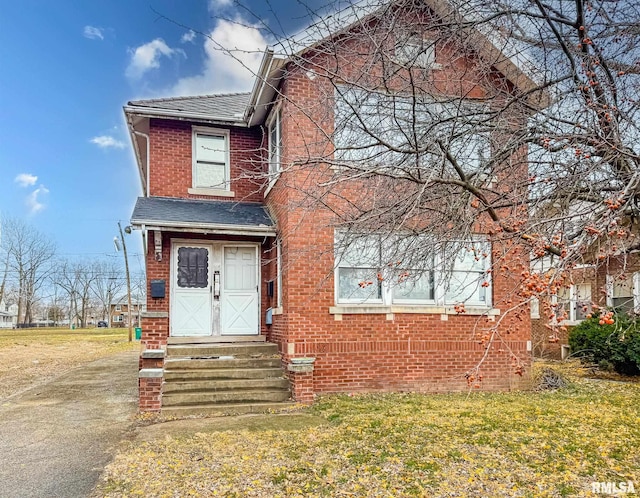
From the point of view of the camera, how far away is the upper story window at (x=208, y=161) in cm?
1121

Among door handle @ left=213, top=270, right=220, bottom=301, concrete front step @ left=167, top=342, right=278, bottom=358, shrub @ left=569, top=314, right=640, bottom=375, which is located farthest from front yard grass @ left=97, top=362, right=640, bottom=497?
shrub @ left=569, top=314, right=640, bottom=375

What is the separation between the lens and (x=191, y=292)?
1050cm

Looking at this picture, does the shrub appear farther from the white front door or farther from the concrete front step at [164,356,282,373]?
the white front door

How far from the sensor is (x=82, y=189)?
5616 cm

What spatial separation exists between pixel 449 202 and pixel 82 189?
5863cm

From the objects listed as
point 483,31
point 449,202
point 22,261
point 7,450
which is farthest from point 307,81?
point 22,261

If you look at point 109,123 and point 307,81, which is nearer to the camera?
point 307,81

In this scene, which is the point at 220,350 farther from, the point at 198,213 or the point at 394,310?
the point at 394,310

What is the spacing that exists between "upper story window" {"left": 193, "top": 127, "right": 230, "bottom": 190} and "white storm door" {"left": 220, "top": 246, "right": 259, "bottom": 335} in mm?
1678

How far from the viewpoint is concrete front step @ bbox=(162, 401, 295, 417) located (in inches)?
311

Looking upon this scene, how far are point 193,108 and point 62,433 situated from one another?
24.1 ft

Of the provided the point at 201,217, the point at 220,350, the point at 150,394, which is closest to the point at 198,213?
the point at 201,217

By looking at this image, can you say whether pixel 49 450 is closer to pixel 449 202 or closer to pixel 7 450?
pixel 7 450

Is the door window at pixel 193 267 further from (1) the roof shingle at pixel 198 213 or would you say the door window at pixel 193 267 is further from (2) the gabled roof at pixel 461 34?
(2) the gabled roof at pixel 461 34
